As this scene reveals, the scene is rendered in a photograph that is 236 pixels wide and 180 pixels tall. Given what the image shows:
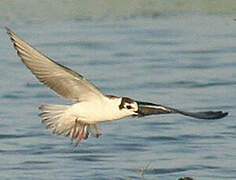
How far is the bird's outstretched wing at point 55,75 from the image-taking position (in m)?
7.59

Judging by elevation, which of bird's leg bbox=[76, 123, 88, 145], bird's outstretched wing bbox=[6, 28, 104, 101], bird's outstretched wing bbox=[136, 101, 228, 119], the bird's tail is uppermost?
bird's outstretched wing bbox=[6, 28, 104, 101]

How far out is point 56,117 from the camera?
26.3ft

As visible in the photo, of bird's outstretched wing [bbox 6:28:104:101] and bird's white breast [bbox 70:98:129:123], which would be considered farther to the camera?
bird's white breast [bbox 70:98:129:123]

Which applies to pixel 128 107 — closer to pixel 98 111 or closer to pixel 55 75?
pixel 98 111

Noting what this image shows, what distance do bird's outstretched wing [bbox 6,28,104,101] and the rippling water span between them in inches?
60.4

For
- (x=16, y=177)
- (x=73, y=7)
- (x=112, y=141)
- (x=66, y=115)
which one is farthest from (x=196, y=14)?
(x=66, y=115)

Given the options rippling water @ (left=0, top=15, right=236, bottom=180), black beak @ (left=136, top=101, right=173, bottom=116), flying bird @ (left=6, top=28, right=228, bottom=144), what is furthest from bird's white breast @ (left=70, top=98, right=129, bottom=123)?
rippling water @ (left=0, top=15, right=236, bottom=180)

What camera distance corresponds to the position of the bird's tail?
A: 8000 mm

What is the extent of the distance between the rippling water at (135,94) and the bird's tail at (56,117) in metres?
1.34

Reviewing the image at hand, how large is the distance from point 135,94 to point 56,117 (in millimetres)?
4242

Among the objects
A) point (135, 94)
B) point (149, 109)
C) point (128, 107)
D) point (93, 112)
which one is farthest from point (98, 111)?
point (135, 94)

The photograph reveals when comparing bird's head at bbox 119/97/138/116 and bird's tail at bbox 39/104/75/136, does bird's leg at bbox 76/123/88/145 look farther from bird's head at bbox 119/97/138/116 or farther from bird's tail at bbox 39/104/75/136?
bird's head at bbox 119/97/138/116

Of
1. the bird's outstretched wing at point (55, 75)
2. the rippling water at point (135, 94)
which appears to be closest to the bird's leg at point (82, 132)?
the bird's outstretched wing at point (55, 75)

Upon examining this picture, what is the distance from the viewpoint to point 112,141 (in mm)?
10609
